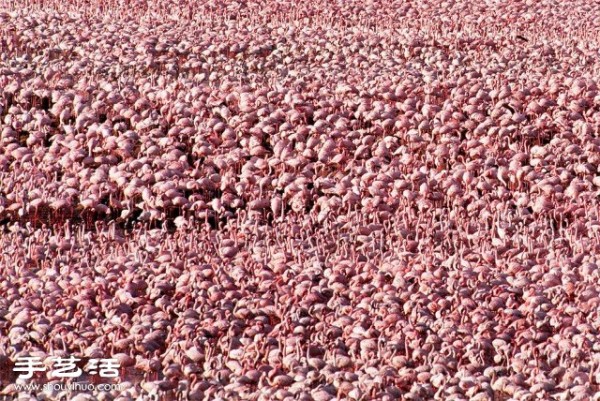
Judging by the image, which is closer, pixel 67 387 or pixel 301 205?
pixel 67 387

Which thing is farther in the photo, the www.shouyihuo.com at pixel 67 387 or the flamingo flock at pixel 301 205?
the flamingo flock at pixel 301 205

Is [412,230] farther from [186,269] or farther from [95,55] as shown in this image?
[95,55]

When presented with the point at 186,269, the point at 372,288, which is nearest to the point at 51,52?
the point at 186,269

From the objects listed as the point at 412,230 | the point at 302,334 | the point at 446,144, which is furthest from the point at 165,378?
the point at 446,144

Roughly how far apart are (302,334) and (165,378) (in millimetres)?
1017

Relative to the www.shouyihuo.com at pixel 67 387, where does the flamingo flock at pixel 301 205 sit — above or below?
above

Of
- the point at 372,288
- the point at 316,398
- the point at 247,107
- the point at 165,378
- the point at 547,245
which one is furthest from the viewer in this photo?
the point at 247,107

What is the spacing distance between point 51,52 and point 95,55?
2.02 feet

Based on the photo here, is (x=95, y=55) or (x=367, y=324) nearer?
(x=367, y=324)

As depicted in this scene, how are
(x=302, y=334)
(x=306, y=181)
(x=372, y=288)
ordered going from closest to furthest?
(x=302, y=334)
(x=372, y=288)
(x=306, y=181)

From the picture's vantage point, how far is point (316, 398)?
289 inches

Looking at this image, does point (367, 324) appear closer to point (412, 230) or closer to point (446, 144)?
point (412, 230)

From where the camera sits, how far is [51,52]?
46.0 feet

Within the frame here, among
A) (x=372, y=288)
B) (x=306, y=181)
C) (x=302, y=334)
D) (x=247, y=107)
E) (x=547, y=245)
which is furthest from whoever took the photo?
(x=247, y=107)
